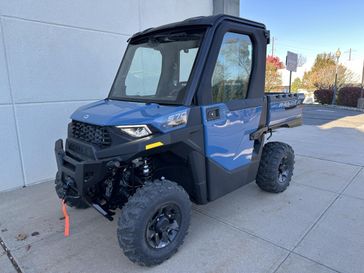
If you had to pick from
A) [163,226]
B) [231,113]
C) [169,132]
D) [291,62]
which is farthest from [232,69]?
[291,62]

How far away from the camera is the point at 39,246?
8.90 feet

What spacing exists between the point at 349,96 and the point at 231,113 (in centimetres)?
1804

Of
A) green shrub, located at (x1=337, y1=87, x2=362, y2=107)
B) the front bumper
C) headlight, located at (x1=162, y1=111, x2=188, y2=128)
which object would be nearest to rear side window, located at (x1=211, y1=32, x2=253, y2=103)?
headlight, located at (x1=162, y1=111, x2=188, y2=128)

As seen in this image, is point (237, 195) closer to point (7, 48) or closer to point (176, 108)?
point (176, 108)

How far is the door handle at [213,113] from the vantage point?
2.56 metres

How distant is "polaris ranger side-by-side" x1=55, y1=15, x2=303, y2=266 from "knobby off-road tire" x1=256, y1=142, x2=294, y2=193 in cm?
38

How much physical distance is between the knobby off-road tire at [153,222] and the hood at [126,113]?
1.99 ft

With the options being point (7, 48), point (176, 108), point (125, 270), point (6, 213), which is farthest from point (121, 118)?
point (7, 48)

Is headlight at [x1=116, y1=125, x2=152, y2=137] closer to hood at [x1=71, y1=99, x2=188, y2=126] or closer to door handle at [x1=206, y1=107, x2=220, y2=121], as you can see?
hood at [x1=71, y1=99, x2=188, y2=126]

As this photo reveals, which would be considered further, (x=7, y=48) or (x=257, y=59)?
(x=7, y=48)

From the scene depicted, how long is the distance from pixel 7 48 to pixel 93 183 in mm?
2943

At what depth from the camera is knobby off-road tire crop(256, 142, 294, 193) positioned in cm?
360

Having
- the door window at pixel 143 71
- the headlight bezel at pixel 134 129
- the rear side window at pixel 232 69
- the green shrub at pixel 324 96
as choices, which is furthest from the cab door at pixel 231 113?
the green shrub at pixel 324 96

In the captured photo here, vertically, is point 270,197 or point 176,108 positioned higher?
point 176,108
